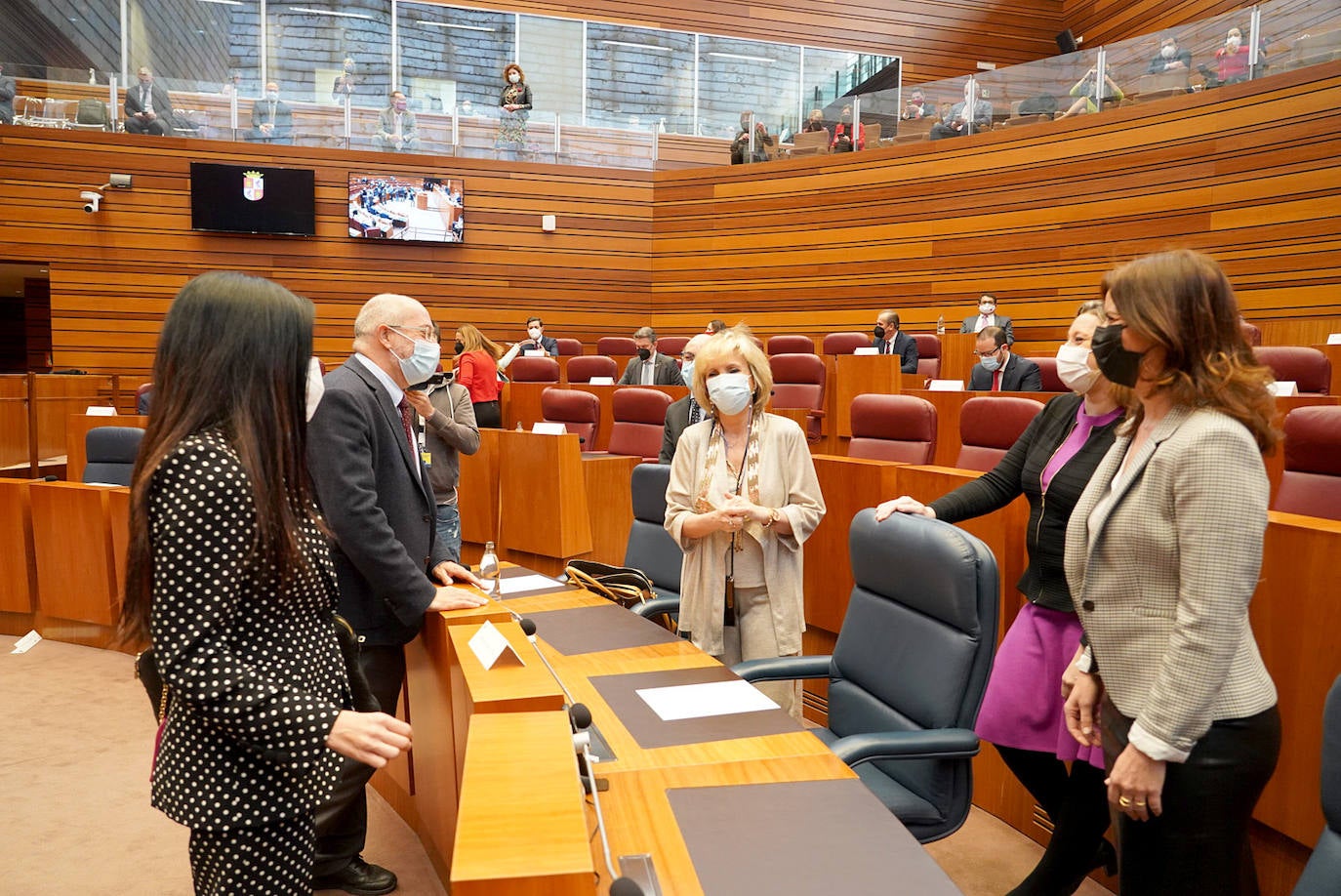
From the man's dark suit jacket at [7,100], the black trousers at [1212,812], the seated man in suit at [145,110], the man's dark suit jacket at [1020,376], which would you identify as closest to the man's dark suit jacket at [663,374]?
the man's dark suit jacket at [1020,376]

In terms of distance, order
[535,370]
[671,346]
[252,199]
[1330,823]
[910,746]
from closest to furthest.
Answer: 1. [1330,823]
2. [910,746]
3. [535,370]
4. [252,199]
5. [671,346]

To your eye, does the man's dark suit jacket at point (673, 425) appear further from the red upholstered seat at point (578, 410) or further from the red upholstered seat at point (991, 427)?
the red upholstered seat at point (578, 410)

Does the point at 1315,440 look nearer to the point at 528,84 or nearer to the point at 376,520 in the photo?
the point at 376,520

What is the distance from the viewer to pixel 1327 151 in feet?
21.2

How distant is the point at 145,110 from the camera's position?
8.95 meters

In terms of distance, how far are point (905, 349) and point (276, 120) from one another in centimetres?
657

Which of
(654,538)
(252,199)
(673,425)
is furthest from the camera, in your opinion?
(252,199)

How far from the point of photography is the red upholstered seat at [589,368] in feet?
24.3

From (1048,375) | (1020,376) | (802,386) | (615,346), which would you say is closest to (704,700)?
(1020,376)

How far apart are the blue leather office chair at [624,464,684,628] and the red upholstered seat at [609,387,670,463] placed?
180 cm

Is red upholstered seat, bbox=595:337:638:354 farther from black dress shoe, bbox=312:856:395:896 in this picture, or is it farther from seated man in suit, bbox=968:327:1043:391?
black dress shoe, bbox=312:856:395:896

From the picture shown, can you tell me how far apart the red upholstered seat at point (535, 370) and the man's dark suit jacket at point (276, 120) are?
12.0 ft

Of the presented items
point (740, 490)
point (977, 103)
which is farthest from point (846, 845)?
point (977, 103)

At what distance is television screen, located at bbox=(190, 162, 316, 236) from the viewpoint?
897cm
